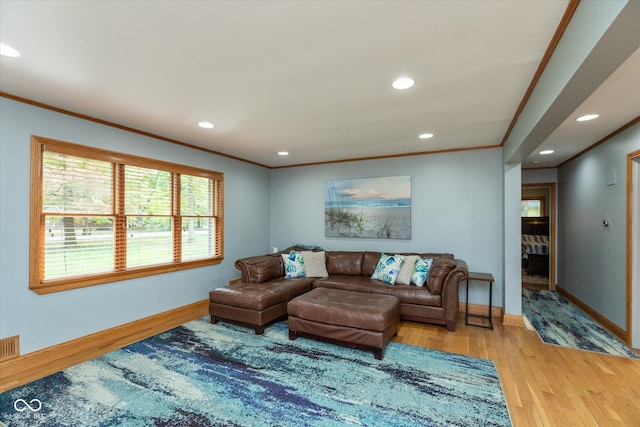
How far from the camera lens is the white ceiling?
1.50m

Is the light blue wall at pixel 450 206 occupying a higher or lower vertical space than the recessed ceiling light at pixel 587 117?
lower

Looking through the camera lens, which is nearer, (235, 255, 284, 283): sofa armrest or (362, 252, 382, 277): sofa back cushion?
(235, 255, 284, 283): sofa armrest

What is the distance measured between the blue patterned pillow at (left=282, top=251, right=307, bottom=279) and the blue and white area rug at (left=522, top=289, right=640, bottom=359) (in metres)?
3.12

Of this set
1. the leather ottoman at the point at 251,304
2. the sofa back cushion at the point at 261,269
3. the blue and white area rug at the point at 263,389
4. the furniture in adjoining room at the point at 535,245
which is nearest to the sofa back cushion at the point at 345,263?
the sofa back cushion at the point at 261,269

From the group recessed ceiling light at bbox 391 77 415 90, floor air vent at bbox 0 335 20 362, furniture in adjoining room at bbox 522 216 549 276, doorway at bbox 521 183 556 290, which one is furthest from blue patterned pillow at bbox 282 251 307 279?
furniture in adjoining room at bbox 522 216 549 276

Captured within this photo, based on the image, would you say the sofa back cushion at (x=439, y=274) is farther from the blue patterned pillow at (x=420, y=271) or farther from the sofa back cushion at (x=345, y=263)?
the sofa back cushion at (x=345, y=263)

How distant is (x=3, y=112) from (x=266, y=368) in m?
3.22

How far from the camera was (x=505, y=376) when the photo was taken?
2.50 metres

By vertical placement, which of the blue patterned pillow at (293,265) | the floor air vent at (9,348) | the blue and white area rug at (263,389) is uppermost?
the blue patterned pillow at (293,265)

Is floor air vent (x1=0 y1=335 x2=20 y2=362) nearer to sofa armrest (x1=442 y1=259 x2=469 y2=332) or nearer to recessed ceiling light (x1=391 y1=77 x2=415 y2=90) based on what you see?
recessed ceiling light (x1=391 y1=77 x2=415 y2=90)

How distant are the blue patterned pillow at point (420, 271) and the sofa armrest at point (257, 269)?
1.98 meters

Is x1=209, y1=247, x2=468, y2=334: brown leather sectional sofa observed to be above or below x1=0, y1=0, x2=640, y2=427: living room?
below

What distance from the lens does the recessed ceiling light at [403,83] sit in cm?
220

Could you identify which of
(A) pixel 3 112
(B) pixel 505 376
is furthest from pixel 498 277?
(A) pixel 3 112
